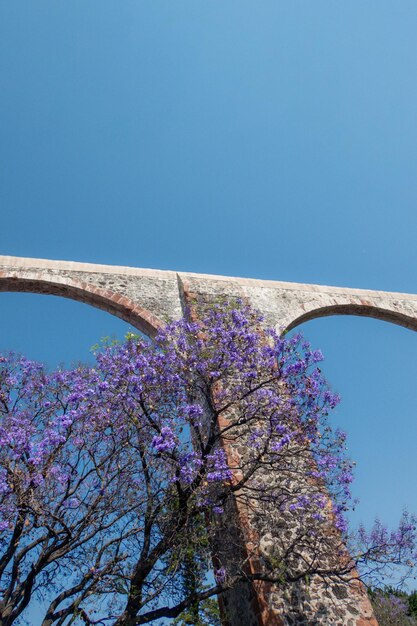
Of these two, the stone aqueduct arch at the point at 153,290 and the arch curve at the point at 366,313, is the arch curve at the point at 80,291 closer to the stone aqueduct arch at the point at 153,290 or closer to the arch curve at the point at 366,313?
the stone aqueduct arch at the point at 153,290

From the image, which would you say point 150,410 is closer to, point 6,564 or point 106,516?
point 106,516

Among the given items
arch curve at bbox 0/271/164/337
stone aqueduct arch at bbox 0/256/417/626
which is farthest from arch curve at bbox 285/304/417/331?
arch curve at bbox 0/271/164/337

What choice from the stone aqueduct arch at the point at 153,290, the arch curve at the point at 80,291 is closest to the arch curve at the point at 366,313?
the stone aqueduct arch at the point at 153,290

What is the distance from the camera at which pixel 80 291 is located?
6863 millimetres

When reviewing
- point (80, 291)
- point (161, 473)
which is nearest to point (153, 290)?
point (80, 291)

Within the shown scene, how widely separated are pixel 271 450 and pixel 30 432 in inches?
80.0

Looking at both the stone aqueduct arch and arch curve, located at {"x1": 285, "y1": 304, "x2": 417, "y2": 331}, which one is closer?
the stone aqueduct arch

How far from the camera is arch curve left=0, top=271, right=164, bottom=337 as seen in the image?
6.71m

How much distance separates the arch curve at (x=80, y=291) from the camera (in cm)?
671

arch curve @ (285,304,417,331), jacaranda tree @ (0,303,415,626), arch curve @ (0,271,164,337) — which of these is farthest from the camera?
arch curve @ (285,304,417,331)

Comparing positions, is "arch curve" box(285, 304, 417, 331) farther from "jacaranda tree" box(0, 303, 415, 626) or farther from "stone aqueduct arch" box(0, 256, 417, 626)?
"jacaranda tree" box(0, 303, 415, 626)

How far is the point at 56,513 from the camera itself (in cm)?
397

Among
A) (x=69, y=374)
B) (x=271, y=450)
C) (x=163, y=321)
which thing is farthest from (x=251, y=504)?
(x=163, y=321)

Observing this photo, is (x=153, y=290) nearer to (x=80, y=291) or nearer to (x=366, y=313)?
(x=80, y=291)
